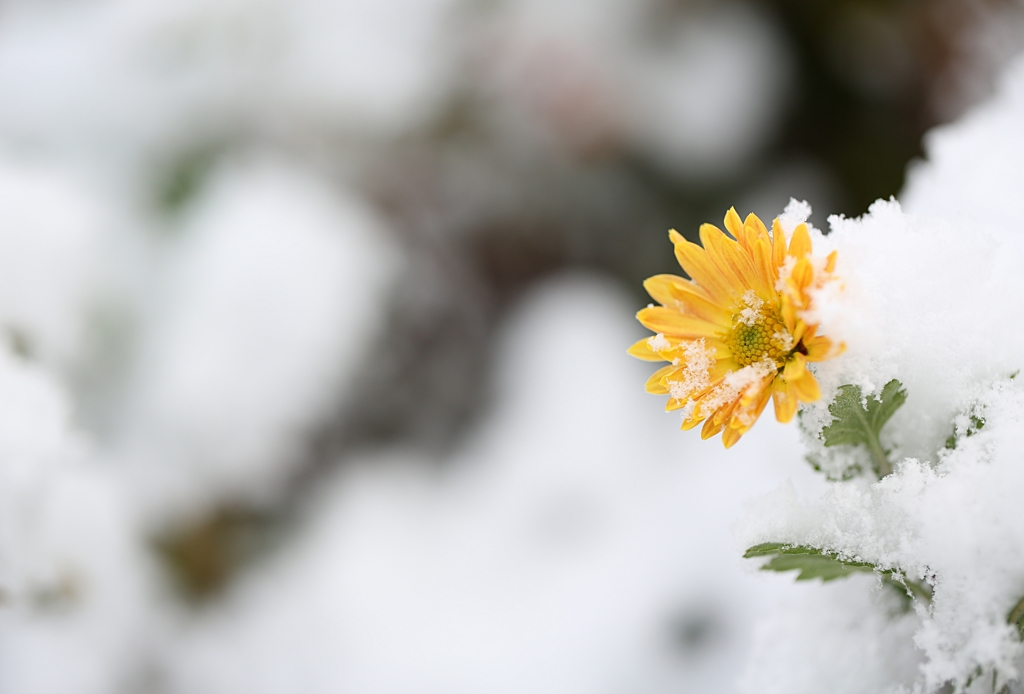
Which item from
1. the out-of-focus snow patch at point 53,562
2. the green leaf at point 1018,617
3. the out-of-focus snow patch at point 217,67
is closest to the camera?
the green leaf at point 1018,617

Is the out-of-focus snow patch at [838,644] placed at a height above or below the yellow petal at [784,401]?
below

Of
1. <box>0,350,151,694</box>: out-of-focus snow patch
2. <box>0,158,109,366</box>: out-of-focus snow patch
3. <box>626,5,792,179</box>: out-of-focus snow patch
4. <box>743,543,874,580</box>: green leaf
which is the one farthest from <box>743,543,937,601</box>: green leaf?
<box>626,5,792,179</box>: out-of-focus snow patch

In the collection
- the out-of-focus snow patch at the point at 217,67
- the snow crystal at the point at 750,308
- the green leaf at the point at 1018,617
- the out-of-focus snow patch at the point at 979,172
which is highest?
the out-of-focus snow patch at the point at 217,67

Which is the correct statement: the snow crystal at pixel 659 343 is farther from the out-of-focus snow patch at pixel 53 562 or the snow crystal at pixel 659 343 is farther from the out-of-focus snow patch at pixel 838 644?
the out-of-focus snow patch at pixel 53 562

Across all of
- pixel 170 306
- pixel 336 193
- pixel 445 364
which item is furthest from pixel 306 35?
pixel 445 364

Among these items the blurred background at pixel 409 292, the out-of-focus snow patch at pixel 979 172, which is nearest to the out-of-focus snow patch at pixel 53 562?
the blurred background at pixel 409 292

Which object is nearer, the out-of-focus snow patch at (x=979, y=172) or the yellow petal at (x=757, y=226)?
the yellow petal at (x=757, y=226)

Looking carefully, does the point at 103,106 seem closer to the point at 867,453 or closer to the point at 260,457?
the point at 260,457
